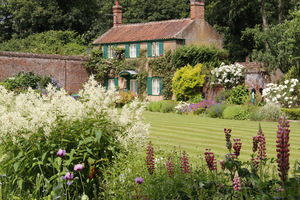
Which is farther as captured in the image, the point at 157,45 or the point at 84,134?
the point at 157,45

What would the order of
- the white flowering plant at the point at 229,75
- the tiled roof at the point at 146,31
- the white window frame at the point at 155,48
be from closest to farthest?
1. the white flowering plant at the point at 229,75
2. the tiled roof at the point at 146,31
3. the white window frame at the point at 155,48

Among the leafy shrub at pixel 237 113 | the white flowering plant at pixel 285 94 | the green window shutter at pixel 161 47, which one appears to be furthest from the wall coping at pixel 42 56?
the white flowering plant at pixel 285 94

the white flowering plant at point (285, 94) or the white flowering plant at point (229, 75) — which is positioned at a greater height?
the white flowering plant at point (229, 75)

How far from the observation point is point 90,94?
5848 mm

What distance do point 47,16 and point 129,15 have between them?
8309mm

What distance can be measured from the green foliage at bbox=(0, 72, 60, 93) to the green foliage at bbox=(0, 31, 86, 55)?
26.8 ft

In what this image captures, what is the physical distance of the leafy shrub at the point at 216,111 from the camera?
65.1ft

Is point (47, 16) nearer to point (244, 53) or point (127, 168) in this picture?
point (244, 53)

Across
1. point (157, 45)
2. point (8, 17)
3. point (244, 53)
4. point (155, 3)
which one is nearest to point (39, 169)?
point (157, 45)

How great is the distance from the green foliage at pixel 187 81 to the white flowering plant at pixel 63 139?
18.9 meters

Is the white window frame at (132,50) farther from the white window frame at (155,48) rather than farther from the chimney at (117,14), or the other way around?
the chimney at (117,14)

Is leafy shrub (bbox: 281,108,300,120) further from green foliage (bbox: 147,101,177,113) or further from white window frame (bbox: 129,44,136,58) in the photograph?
white window frame (bbox: 129,44,136,58)

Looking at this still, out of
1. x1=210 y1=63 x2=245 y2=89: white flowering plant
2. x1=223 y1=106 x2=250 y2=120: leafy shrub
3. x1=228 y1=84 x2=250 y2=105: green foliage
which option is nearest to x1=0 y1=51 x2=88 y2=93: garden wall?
x1=210 y1=63 x2=245 y2=89: white flowering plant

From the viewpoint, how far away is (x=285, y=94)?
20859mm
